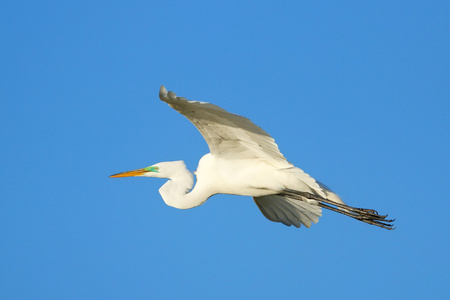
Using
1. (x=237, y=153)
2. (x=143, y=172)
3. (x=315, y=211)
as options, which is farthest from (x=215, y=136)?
(x=315, y=211)

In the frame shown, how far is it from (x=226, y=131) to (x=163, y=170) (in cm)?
169

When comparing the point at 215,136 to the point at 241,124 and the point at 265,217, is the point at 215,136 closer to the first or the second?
the point at 241,124

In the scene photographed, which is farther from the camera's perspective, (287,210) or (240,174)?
(287,210)

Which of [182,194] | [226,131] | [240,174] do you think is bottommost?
[182,194]

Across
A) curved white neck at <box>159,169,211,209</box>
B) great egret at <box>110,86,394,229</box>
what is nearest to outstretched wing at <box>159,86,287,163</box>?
great egret at <box>110,86,394,229</box>

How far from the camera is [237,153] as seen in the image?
28.4ft

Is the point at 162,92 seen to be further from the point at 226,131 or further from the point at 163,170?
the point at 163,170

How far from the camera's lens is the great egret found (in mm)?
8156

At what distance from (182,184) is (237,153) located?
1.07m

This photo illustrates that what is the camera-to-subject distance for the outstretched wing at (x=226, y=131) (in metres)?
7.20

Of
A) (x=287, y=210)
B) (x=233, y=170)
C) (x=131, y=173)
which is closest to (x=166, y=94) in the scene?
(x=233, y=170)

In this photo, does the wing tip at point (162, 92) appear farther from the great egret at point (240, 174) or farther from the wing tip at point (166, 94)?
the great egret at point (240, 174)

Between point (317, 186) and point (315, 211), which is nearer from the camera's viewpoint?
point (317, 186)

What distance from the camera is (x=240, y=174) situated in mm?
8742
